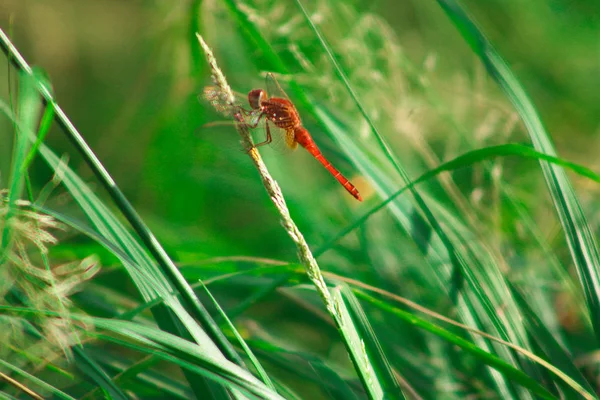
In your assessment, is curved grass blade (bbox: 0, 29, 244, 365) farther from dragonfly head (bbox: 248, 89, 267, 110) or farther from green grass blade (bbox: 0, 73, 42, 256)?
dragonfly head (bbox: 248, 89, 267, 110)

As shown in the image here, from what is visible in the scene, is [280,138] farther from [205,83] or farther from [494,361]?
[205,83]

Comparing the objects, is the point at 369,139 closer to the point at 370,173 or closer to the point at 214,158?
the point at 370,173

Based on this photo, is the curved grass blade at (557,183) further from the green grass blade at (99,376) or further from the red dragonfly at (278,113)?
the green grass blade at (99,376)

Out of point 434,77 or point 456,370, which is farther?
point 434,77

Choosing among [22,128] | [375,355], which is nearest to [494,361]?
[375,355]

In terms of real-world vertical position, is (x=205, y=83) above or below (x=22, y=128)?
above

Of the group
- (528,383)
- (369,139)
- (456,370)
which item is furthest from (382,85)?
(528,383)

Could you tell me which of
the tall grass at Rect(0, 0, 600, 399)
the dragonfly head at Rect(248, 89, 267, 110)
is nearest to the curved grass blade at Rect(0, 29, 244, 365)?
the tall grass at Rect(0, 0, 600, 399)
